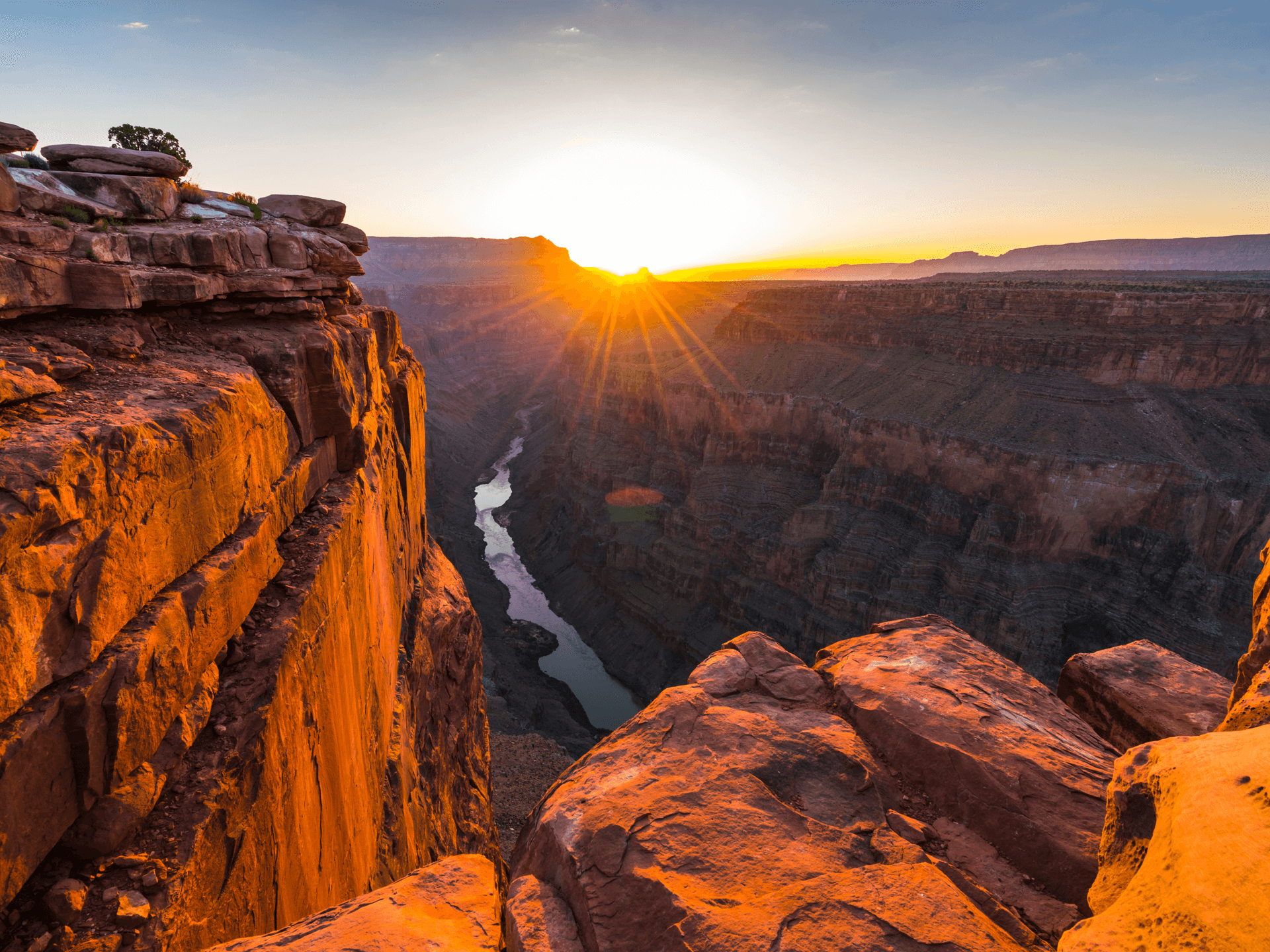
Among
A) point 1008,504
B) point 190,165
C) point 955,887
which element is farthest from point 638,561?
point 955,887

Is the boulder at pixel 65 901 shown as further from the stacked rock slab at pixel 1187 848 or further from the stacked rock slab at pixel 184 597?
the stacked rock slab at pixel 1187 848

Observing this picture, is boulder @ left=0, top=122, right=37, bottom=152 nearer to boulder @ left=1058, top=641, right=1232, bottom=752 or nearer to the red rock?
the red rock

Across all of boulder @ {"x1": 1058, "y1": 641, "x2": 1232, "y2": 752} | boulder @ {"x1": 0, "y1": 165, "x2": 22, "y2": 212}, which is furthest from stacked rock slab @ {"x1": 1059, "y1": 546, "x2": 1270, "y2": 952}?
boulder @ {"x1": 0, "y1": 165, "x2": 22, "y2": 212}

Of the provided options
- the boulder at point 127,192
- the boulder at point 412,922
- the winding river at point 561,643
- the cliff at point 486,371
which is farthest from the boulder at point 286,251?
the winding river at point 561,643

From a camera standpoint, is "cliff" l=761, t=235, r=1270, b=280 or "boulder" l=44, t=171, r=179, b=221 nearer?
"boulder" l=44, t=171, r=179, b=221

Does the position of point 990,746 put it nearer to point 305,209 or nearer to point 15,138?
point 15,138

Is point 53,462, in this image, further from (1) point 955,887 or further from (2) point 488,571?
(2) point 488,571
